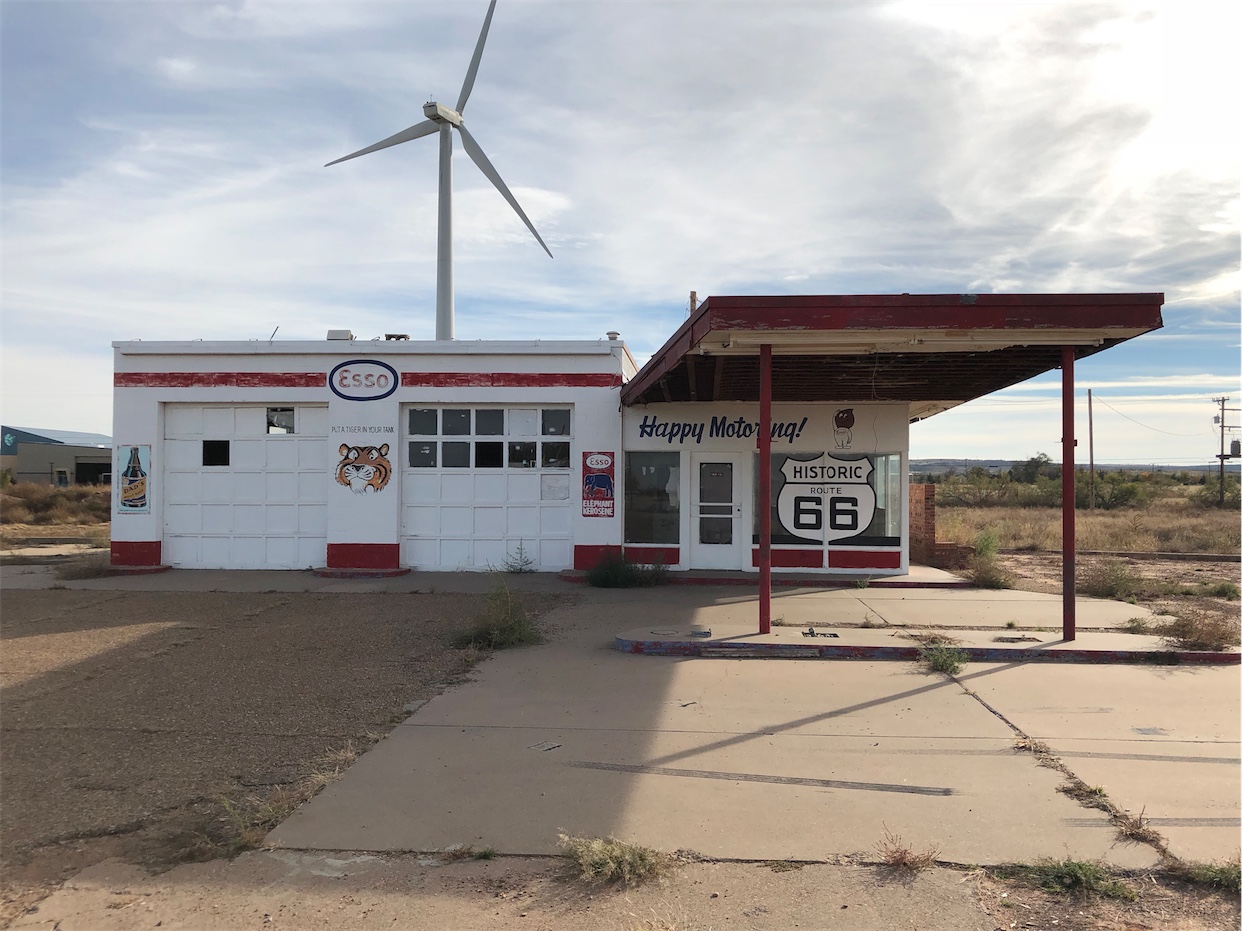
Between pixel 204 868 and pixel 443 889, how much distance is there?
1.19 meters

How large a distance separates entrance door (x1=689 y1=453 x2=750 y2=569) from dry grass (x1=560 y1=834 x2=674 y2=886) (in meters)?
11.2

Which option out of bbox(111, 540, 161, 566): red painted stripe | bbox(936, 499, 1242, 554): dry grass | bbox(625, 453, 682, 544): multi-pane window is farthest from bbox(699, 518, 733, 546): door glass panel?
bbox(111, 540, 161, 566): red painted stripe

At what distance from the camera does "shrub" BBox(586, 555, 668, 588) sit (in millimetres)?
14094

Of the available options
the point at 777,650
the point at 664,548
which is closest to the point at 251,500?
the point at 664,548

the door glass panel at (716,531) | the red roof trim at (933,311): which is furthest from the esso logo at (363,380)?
the red roof trim at (933,311)

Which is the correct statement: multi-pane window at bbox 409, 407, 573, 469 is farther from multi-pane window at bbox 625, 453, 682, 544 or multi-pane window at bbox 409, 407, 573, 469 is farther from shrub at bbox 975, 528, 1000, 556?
shrub at bbox 975, 528, 1000, 556

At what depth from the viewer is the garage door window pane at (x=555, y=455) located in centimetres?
1566

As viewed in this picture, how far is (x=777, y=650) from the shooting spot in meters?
8.82

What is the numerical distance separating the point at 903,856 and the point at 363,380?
523 inches

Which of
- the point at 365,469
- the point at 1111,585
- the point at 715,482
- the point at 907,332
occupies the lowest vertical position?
the point at 1111,585

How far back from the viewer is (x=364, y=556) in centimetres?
1555

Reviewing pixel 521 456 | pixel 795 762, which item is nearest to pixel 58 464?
pixel 521 456

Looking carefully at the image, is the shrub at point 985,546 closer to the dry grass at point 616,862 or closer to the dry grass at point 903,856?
the dry grass at point 903,856

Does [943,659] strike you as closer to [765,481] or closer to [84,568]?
[765,481]
